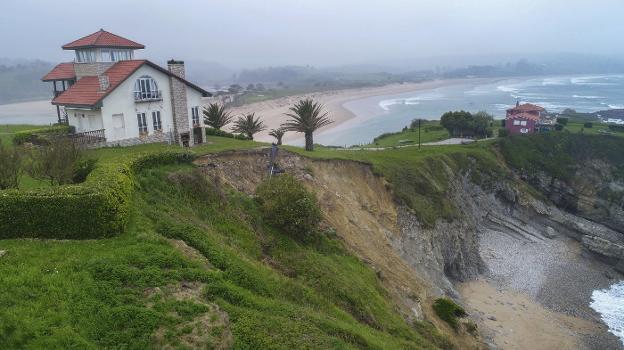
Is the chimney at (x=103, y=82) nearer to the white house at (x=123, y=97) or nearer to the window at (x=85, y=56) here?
the white house at (x=123, y=97)

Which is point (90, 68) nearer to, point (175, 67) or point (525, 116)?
point (175, 67)

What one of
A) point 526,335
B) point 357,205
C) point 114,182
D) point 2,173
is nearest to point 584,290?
point 526,335

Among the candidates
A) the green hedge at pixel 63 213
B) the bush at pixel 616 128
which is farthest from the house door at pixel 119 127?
the bush at pixel 616 128

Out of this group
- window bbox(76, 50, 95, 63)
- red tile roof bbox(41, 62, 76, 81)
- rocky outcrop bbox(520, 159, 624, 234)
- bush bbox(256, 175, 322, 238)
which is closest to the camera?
bush bbox(256, 175, 322, 238)

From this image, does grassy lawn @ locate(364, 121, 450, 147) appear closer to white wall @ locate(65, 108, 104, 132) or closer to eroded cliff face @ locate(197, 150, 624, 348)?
eroded cliff face @ locate(197, 150, 624, 348)

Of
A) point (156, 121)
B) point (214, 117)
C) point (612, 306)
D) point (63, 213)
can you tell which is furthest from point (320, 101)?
point (63, 213)

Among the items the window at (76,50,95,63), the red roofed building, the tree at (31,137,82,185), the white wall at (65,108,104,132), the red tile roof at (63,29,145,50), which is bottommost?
the red roofed building

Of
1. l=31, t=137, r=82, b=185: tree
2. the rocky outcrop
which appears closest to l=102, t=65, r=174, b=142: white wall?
l=31, t=137, r=82, b=185: tree
